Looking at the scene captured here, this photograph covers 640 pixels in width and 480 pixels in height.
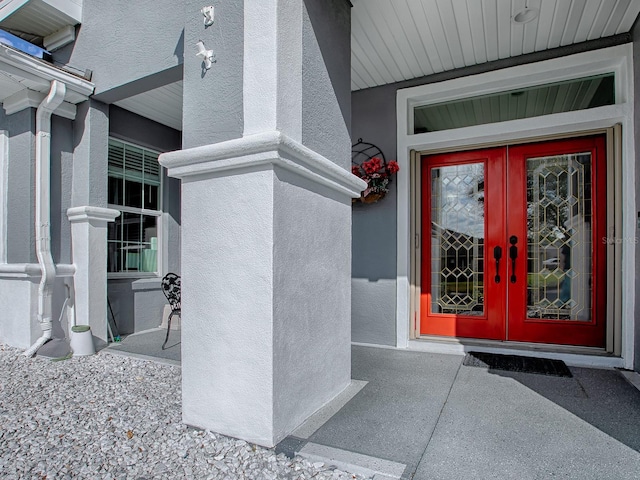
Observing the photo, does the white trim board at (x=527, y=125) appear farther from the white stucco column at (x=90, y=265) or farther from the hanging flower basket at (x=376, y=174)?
the white stucco column at (x=90, y=265)

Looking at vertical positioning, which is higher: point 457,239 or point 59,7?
point 59,7

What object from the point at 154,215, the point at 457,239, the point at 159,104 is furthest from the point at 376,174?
the point at 154,215

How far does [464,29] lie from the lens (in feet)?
9.98

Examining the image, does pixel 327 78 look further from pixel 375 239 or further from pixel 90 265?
pixel 90 265

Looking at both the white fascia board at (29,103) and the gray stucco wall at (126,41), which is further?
the white fascia board at (29,103)

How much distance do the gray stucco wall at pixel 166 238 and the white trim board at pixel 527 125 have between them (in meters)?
3.15

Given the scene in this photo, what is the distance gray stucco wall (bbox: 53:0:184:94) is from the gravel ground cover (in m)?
2.68

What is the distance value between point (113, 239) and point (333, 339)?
137 inches

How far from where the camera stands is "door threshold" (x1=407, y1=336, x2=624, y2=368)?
10.3 ft

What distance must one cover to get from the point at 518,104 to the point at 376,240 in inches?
75.4

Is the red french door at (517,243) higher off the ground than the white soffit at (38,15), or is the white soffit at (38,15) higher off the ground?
the white soffit at (38,15)

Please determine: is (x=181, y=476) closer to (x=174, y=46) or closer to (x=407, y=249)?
(x=407, y=249)

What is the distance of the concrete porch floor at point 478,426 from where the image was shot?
68.0 inches

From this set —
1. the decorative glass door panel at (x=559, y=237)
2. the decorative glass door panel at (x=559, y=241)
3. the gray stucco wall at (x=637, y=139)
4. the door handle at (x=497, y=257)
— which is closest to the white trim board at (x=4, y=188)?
the door handle at (x=497, y=257)
